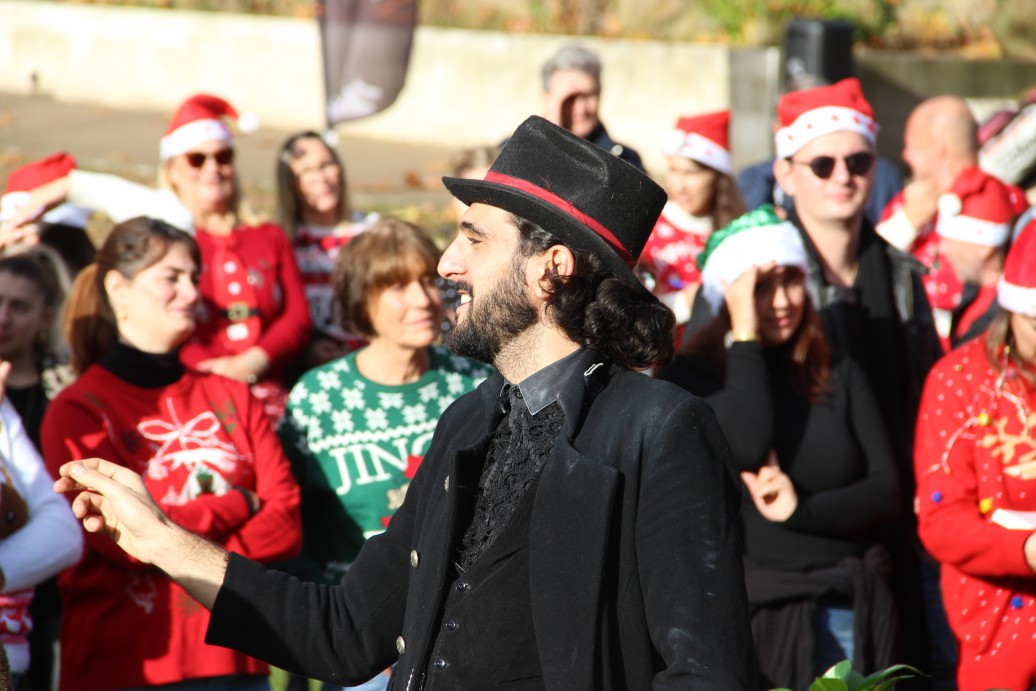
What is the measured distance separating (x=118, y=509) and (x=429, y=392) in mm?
2142

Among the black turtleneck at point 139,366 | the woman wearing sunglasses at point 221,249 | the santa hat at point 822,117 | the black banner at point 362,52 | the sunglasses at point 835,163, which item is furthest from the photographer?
the black banner at point 362,52

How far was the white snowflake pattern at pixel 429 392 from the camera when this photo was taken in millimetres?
4688

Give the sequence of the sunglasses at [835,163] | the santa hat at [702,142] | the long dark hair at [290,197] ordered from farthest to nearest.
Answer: the long dark hair at [290,197] → the santa hat at [702,142] → the sunglasses at [835,163]

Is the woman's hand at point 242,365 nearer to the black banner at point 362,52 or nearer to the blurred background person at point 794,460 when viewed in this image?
the blurred background person at point 794,460

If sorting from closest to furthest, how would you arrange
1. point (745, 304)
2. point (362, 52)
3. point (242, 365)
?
1. point (745, 304)
2. point (242, 365)
3. point (362, 52)

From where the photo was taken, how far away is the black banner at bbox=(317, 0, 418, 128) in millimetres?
7688

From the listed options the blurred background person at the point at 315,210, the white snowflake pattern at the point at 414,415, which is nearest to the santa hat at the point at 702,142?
the blurred background person at the point at 315,210

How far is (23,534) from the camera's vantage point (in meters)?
3.88

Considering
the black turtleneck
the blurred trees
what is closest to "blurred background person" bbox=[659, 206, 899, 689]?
the black turtleneck

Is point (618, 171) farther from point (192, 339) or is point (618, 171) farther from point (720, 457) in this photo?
point (192, 339)

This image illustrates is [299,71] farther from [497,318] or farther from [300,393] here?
[497,318]

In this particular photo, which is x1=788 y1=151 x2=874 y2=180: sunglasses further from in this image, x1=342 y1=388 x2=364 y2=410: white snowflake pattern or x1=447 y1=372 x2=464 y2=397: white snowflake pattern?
x1=342 y1=388 x2=364 y2=410: white snowflake pattern

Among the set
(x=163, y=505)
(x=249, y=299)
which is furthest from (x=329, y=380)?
(x=249, y=299)

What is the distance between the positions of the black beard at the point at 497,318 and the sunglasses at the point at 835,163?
2560mm
